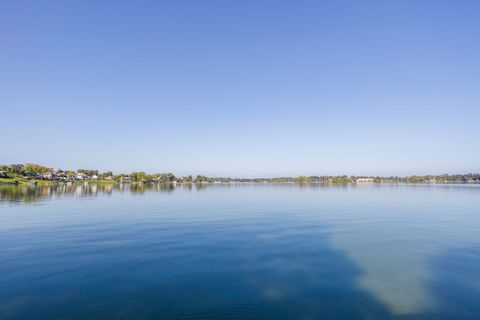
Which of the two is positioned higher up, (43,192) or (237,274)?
(43,192)

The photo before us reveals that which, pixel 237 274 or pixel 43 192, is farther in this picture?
pixel 43 192

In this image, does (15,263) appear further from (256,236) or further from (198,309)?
(256,236)

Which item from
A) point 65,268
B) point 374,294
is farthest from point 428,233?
point 65,268

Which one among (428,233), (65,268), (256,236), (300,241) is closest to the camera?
(65,268)

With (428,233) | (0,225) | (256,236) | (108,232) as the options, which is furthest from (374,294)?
(0,225)

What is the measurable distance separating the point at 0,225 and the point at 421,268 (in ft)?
122

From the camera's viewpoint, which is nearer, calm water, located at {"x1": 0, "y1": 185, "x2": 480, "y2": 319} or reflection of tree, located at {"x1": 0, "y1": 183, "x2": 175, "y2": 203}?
calm water, located at {"x1": 0, "y1": 185, "x2": 480, "y2": 319}

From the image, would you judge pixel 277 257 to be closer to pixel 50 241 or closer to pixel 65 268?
pixel 65 268

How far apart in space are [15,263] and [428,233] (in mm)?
32943

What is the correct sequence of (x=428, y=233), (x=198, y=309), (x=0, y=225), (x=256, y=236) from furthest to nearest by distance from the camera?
(x=0, y=225), (x=428, y=233), (x=256, y=236), (x=198, y=309)

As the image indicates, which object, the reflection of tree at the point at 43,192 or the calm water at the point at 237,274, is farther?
the reflection of tree at the point at 43,192

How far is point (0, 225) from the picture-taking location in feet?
90.1

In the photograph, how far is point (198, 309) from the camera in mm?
10148

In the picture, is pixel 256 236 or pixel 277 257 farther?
pixel 256 236
